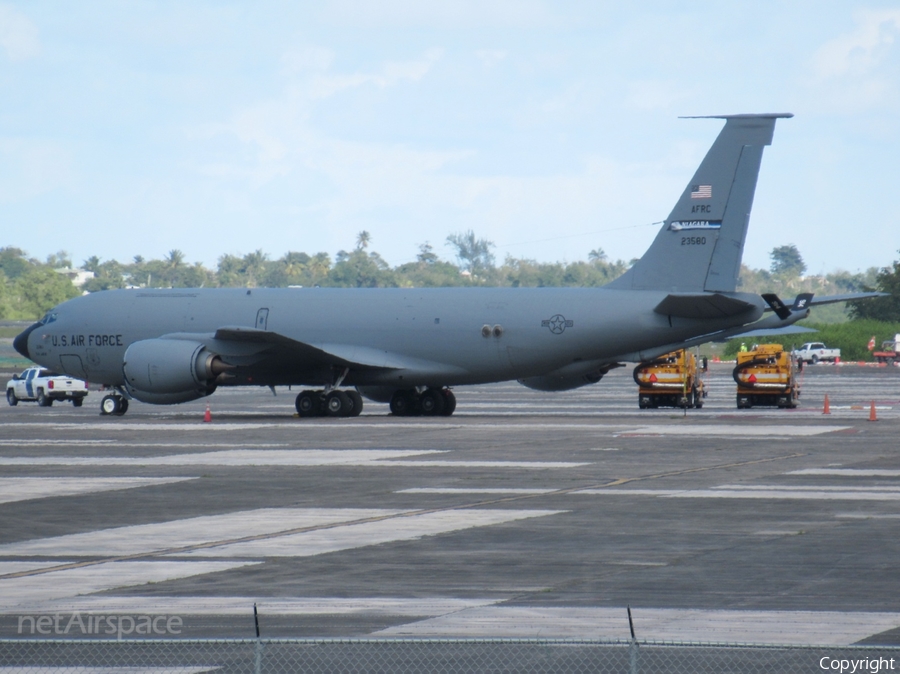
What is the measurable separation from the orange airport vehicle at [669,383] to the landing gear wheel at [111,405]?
59.8ft

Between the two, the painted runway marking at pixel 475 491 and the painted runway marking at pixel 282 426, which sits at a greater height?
the painted runway marking at pixel 282 426

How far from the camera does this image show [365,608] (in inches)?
476

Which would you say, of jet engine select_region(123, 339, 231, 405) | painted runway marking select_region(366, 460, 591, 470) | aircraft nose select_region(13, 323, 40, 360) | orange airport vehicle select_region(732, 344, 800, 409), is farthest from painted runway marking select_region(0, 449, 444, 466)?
orange airport vehicle select_region(732, 344, 800, 409)

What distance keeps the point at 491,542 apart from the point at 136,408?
3862cm

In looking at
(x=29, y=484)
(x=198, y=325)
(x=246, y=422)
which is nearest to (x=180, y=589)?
(x=29, y=484)

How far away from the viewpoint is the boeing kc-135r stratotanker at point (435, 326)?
38.0 metres

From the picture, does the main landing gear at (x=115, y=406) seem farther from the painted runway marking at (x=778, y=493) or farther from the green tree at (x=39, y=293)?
the green tree at (x=39, y=293)

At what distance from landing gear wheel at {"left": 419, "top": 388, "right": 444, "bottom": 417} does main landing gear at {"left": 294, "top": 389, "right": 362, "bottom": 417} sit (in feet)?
7.21

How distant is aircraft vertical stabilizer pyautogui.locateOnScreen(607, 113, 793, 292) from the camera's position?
37844 mm

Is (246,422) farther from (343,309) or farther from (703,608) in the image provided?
(703,608)

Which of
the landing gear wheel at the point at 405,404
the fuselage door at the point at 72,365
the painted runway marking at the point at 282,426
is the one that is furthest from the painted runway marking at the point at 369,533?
the fuselage door at the point at 72,365

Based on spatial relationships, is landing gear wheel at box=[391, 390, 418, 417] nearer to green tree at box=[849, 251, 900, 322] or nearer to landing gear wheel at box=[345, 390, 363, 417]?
landing gear wheel at box=[345, 390, 363, 417]

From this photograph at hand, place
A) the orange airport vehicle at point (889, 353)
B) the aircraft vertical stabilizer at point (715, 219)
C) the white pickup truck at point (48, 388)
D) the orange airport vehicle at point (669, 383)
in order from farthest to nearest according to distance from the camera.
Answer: the orange airport vehicle at point (889, 353), the white pickup truck at point (48, 388), the orange airport vehicle at point (669, 383), the aircraft vertical stabilizer at point (715, 219)

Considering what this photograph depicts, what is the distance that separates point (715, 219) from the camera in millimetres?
38344
